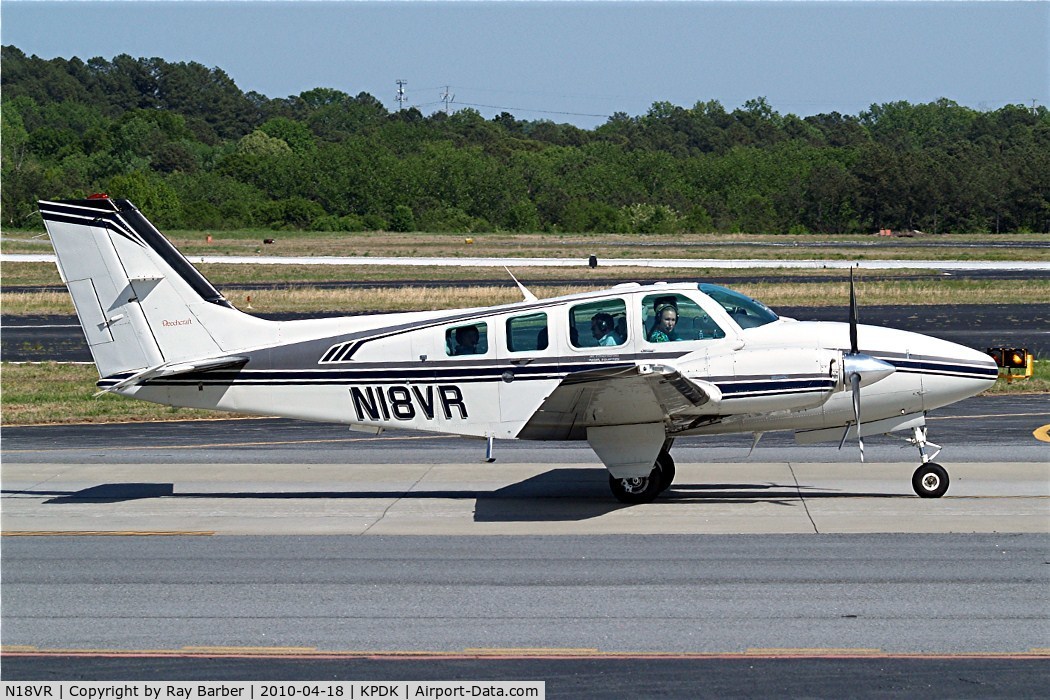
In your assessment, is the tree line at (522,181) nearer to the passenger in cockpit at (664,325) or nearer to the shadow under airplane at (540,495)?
the shadow under airplane at (540,495)

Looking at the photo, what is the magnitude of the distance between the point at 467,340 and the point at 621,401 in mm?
2110

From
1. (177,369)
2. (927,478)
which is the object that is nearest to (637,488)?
(927,478)

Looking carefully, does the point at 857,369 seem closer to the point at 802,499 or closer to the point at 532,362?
the point at 802,499

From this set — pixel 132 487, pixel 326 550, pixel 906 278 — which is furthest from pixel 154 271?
pixel 906 278

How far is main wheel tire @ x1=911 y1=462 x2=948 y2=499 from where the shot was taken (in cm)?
1351

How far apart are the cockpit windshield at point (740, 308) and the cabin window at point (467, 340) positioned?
2.66 meters

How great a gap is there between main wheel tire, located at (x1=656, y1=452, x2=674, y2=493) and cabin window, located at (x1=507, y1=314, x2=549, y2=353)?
2062mm

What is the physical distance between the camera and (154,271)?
14.5m

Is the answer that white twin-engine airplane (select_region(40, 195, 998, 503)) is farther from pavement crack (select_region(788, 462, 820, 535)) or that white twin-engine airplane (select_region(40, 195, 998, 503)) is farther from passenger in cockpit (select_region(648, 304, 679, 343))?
pavement crack (select_region(788, 462, 820, 535))

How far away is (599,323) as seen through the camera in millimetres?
13500

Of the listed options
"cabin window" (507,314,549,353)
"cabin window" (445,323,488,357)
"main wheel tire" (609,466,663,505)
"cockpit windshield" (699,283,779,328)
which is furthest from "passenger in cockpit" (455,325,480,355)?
"cockpit windshield" (699,283,779,328)

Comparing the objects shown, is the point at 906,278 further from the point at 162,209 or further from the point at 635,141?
the point at 635,141

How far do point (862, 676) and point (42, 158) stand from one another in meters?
109

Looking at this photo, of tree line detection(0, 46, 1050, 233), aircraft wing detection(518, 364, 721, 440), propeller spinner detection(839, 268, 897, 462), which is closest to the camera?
aircraft wing detection(518, 364, 721, 440)
